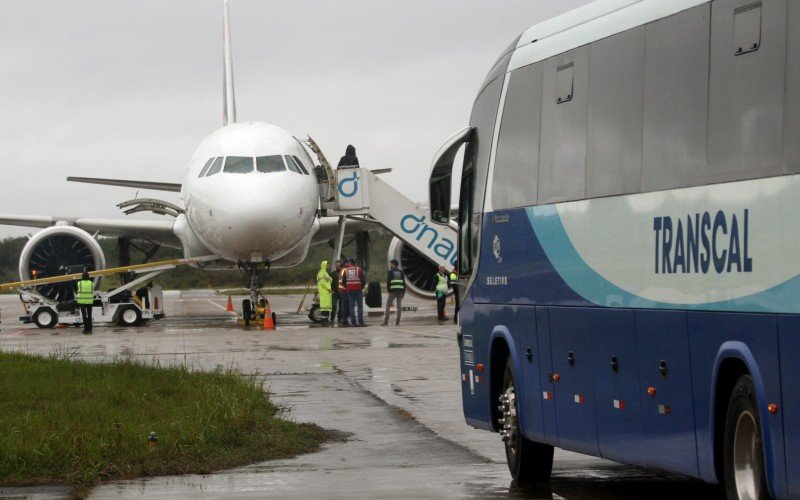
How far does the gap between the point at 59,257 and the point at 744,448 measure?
3054 cm

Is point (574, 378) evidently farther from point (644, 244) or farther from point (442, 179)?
point (442, 179)

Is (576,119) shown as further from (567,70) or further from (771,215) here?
(771,215)

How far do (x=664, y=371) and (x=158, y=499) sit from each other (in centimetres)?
358

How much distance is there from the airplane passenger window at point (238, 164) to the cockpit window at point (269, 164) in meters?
0.17

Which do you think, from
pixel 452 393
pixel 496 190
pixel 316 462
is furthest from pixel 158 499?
pixel 452 393

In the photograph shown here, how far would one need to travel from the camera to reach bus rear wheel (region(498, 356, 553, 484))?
33.7 ft

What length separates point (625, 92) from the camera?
28.5ft

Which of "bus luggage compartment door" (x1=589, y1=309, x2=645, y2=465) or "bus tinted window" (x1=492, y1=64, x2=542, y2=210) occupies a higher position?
"bus tinted window" (x1=492, y1=64, x2=542, y2=210)

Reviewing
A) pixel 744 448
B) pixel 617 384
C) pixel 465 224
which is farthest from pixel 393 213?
pixel 744 448

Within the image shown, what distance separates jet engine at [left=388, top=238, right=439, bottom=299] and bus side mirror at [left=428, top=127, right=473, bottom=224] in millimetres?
26011

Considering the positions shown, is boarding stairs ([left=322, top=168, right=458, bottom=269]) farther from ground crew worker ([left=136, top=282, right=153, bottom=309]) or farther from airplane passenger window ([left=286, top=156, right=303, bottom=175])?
ground crew worker ([left=136, top=282, right=153, bottom=309])

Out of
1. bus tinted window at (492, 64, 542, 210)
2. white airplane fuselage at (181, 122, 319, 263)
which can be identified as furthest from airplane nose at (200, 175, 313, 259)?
bus tinted window at (492, 64, 542, 210)

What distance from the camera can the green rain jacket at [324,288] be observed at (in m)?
32.3

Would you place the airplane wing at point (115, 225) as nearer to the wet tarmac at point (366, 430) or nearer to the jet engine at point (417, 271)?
the jet engine at point (417, 271)
